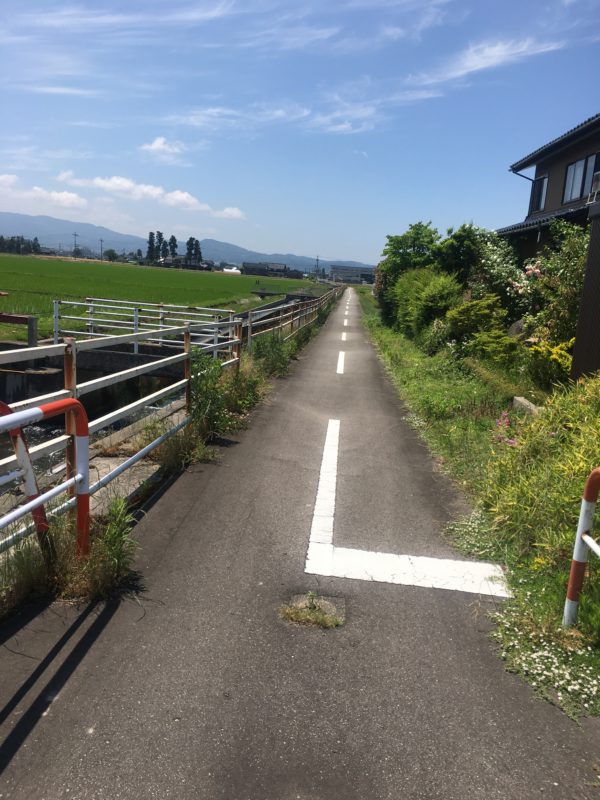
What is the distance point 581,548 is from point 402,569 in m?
1.35

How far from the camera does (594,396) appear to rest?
594 centimetres

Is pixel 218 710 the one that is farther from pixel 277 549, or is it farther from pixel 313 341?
pixel 313 341

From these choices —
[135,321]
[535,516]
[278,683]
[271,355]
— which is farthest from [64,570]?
[135,321]

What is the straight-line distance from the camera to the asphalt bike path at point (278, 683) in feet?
7.73

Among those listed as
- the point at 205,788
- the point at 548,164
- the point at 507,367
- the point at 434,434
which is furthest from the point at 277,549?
the point at 548,164

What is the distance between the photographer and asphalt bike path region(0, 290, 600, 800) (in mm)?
2357

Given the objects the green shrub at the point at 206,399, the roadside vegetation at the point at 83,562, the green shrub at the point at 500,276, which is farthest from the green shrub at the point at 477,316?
the roadside vegetation at the point at 83,562

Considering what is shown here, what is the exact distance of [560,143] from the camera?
19359 mm

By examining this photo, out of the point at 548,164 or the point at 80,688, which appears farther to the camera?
the point at 548,164

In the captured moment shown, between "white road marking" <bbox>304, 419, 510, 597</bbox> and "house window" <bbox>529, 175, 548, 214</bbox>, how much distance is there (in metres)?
20.9

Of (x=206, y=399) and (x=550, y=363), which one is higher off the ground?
(x=550, y=363)

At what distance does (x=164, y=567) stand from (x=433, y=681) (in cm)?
198

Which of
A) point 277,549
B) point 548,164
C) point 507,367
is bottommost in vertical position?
point 277,549

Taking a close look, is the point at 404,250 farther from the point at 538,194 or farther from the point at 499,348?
the point at 499,348
